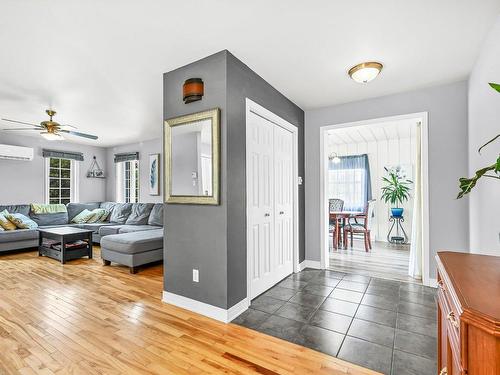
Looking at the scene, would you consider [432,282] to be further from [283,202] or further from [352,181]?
[352,181]

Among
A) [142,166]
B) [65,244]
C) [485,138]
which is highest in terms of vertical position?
[142,166]

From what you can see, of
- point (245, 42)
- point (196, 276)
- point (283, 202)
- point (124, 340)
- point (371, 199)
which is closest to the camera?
point (124, 340)

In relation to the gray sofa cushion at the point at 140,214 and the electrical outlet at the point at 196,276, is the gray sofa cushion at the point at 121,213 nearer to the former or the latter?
the gray sofa cushion at the point at 140,214

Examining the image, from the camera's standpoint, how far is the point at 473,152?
8.56 ft

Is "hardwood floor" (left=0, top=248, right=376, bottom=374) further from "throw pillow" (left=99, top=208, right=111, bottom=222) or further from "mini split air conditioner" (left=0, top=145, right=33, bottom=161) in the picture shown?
"mini split air conditioner" (left=0, top=145, right=33, bottom=161)

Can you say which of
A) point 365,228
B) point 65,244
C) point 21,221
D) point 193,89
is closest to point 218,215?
point 193,89

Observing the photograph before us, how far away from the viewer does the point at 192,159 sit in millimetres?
2561

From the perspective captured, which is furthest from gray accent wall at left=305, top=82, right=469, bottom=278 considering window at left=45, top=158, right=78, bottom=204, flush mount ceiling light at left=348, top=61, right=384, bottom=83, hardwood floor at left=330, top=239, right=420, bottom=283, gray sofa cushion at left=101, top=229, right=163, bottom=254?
window at left=45, top=158, right=78, bottom=204

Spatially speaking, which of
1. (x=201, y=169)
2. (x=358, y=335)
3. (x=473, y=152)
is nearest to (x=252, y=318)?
(x=358, y=335)

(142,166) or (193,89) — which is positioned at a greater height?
(193,89)

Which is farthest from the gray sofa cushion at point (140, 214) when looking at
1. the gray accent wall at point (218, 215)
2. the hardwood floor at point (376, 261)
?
the hardwood floor at point (376, 261)

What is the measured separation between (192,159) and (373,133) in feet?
13.9

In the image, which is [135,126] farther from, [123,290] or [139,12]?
[139,12]

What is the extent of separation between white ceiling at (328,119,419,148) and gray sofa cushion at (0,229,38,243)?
5.95 m
